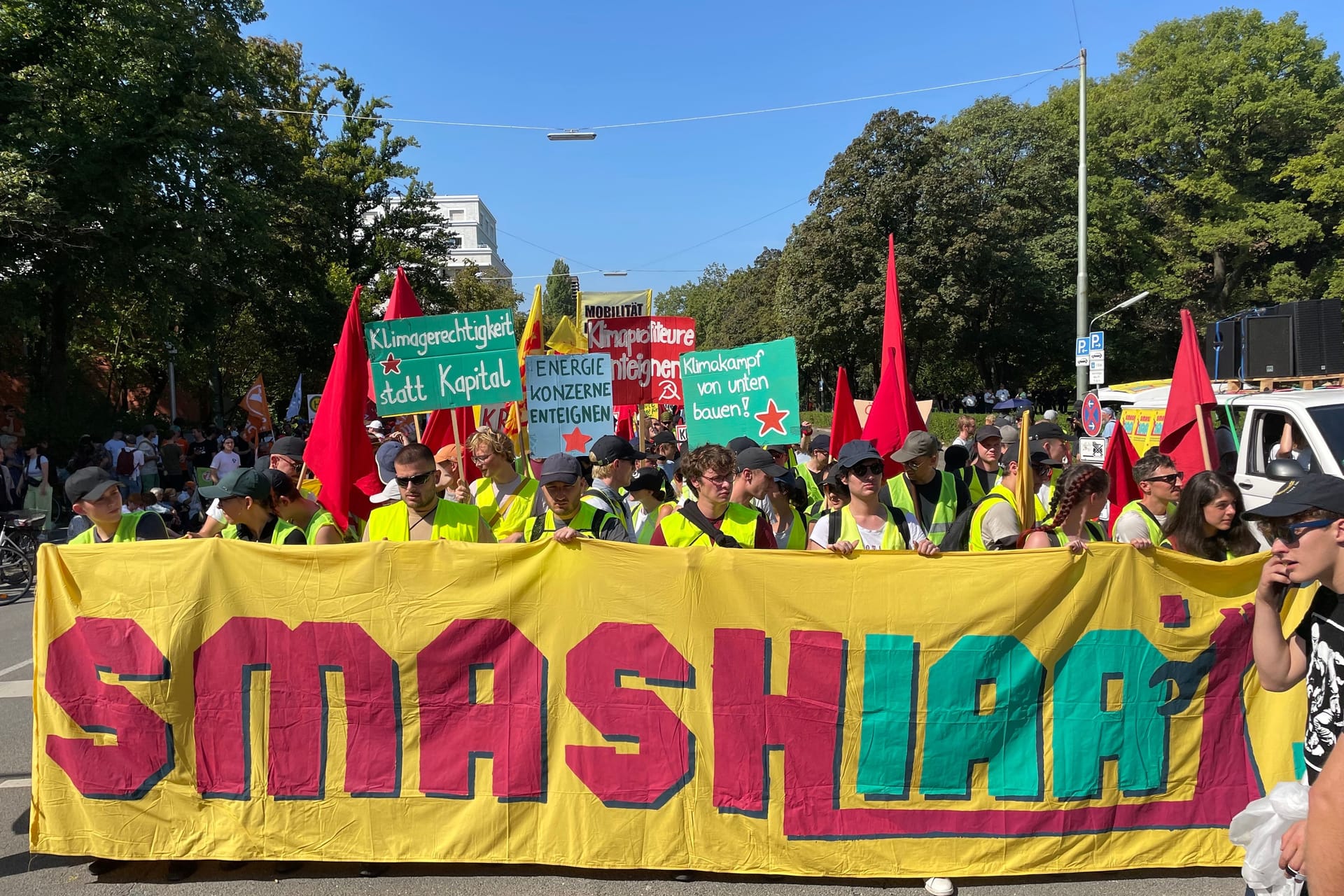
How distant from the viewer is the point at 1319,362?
1079 cm

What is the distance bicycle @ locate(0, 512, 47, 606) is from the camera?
434 inches

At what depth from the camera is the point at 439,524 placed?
4781 millimetres

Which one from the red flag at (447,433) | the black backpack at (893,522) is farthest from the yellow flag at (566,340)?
the black backpack at (893,522)

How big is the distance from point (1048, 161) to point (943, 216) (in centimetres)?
813

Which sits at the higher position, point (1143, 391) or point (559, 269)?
point (559, 269)

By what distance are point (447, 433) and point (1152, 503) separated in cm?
520

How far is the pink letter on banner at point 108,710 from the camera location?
4.07 m

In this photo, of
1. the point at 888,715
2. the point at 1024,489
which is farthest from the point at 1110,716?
the point at 1024,489

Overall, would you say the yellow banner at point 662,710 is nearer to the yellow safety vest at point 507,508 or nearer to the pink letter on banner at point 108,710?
the pink letter on banner at point 108,710

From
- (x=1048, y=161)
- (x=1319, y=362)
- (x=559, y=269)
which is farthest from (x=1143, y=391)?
(x=559, y=269)

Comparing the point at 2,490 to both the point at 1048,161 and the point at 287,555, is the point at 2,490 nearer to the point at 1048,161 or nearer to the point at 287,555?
the point at 287,555

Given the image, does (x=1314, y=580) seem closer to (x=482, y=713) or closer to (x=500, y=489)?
(x=482, y=713)

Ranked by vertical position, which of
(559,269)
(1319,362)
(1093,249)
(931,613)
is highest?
(559,269)

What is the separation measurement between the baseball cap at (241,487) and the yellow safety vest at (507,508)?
4.39 feet
